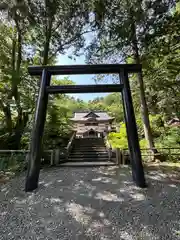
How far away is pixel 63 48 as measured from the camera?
9992 mm

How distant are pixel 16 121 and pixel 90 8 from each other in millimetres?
8082

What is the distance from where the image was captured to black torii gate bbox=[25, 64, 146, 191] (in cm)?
475

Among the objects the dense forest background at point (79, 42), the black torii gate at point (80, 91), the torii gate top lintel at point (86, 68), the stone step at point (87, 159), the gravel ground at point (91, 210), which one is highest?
the dense forest background at point (79, 42)

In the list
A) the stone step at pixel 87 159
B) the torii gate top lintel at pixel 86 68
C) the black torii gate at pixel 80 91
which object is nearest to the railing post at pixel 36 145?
the black torii gate at pixel 80 91

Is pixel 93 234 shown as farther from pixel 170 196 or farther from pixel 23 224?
pixel 170 196

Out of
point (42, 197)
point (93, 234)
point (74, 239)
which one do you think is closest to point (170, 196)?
point (93, 234)

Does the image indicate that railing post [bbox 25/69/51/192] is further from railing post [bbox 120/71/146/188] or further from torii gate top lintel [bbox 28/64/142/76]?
railing post [bbox 120/71/146/188]

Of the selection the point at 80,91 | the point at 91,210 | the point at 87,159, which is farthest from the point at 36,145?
the point at 87,159

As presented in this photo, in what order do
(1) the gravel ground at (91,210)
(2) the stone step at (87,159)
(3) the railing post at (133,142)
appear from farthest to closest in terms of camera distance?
(2) the stone step at (87,159) < (3) the railing post at (133,142) < (1) the gravel ground at (91,210)

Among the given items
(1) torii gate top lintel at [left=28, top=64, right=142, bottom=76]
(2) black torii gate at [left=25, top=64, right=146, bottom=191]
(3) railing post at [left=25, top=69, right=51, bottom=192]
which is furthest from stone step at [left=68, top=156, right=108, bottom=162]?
(1) torii gate top lintel at [left=28, top=64, right=142, bottom=76]

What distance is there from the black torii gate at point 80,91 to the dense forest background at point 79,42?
243cm

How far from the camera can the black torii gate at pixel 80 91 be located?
4.75 metres

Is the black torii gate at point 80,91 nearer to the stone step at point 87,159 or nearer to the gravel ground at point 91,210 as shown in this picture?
the gravel ground at point 91,210

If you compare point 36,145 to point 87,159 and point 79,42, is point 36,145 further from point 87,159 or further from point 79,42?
point 79,42
